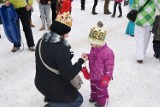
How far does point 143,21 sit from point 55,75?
257 centimetres

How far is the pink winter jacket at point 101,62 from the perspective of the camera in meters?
4.02

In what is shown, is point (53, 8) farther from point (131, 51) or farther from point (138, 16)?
point (138, 16)

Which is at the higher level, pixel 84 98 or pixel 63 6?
pixel 63 6

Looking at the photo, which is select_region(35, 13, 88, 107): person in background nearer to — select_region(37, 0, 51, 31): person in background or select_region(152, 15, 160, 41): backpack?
select_region(152, 15, 160, 41): backpack

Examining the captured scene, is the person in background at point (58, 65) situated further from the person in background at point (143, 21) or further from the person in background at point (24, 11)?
the person in background at point (24, 11)

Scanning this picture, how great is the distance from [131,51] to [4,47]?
3.18 meters

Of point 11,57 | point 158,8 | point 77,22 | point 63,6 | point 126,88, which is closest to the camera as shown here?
point 126,88

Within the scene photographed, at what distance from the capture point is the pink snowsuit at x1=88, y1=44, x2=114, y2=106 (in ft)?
13.2

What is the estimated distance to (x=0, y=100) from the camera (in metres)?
4.67

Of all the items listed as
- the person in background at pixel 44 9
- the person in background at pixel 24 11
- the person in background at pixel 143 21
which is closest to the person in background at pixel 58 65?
the person in background at pixel 143 21

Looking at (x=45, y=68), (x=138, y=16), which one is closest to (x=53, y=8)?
(x=138, y=16)

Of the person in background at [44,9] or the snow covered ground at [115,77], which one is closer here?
the snow covered ground at [115,77]

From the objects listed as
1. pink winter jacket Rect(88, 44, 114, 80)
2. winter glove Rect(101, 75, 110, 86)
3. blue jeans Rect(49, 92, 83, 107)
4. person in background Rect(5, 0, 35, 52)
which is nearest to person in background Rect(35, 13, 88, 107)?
blue jeans Rect(49, 92, 83, 107)

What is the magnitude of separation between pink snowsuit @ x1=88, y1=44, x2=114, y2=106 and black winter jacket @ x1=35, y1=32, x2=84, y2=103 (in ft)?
0.92
